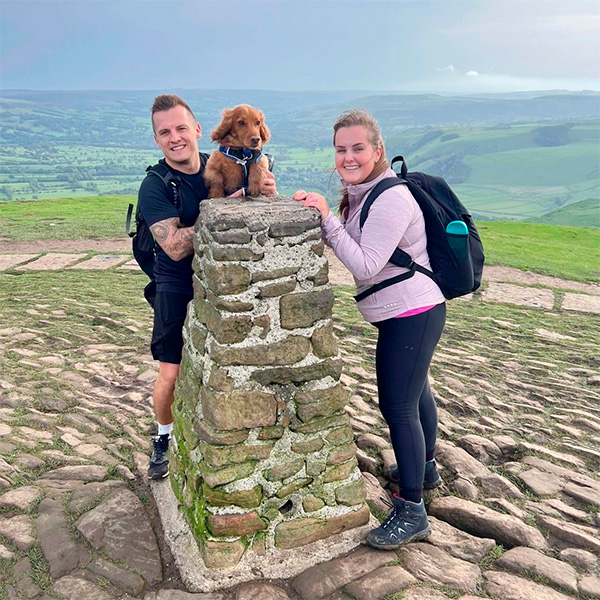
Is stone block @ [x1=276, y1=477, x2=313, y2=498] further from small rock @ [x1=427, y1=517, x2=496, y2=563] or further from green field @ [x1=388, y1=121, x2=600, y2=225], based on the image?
green field @ [x1=388, y1=121, x2=600, y2=225]

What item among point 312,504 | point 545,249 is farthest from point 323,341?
point 545,249

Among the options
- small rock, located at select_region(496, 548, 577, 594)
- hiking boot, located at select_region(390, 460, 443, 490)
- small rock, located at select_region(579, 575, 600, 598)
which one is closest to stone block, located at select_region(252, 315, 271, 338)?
hiking boot, located at select_region(390, 460, 443, 490)

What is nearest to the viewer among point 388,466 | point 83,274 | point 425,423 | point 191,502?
point 191,502

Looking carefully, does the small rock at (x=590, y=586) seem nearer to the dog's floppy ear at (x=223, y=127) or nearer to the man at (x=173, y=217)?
the man at (x=173, y=217)

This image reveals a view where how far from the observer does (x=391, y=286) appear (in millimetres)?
3545

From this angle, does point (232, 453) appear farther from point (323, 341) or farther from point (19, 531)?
point (19, 531)

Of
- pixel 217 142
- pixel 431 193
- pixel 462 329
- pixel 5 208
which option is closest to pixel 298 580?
pixel 431 193

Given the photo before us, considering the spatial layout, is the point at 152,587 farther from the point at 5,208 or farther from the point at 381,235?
the point at 5,208

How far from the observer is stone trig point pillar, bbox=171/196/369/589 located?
336 cm

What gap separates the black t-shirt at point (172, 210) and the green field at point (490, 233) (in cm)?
1181

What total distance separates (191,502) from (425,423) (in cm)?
187

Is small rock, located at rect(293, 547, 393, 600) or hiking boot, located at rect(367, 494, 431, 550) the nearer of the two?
small rock, located at rect(293, 547, 393, 600)

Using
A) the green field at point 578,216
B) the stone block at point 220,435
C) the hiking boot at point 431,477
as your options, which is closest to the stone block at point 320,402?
the stone block at point 220,435

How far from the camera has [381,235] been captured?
10.9 feet
